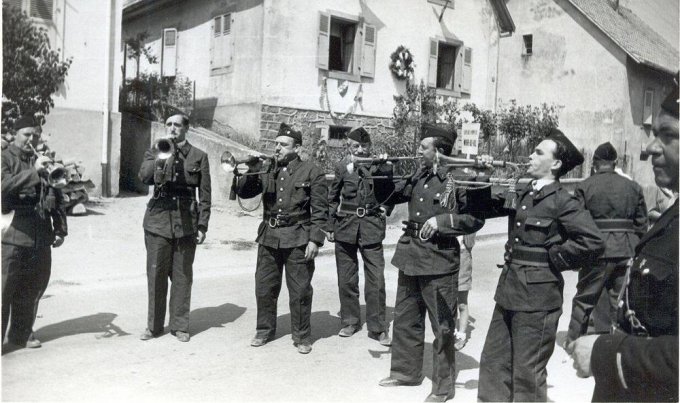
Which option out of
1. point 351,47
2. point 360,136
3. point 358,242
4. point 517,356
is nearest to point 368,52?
point 351,47

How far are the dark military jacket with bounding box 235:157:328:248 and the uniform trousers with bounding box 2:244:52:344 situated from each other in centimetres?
184

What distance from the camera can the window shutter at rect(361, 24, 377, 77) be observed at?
17312 mm

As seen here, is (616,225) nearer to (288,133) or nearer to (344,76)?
(288,133)

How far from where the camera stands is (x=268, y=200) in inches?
241

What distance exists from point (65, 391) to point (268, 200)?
7.97 ft

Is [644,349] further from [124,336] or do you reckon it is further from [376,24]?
[376,24]

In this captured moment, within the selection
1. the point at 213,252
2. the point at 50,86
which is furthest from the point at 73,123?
the point at 50,86

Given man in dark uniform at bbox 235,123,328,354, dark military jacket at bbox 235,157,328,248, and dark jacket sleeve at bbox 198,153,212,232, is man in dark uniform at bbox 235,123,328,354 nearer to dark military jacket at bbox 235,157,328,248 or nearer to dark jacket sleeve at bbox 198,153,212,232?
dark military jacket at bbox 235,157,328,248

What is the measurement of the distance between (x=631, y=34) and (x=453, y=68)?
5594mm

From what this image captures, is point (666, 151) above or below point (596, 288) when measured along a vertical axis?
above

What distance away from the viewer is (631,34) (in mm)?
19844

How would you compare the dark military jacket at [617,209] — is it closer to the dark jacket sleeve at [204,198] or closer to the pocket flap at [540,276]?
the pocket flap at [540,276]

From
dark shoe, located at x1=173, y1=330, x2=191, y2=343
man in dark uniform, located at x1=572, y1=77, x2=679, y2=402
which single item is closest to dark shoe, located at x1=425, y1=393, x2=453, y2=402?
man in dark uniform, located at x1=572, y1=77, x2=679, y2=402

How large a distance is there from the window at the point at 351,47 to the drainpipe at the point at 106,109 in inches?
251
